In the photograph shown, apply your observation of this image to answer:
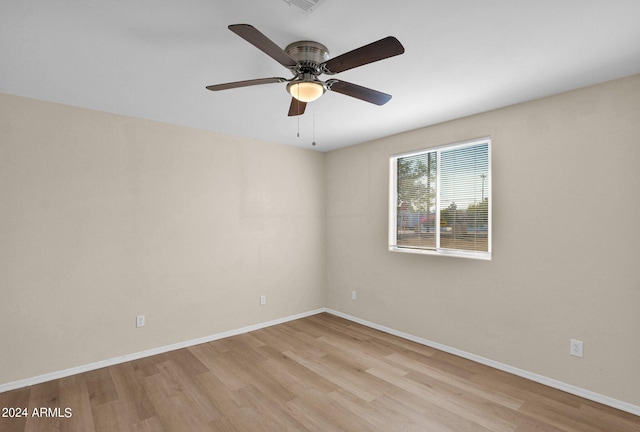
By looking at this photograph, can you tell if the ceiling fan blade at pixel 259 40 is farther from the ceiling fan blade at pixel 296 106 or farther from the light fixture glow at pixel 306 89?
the ceiling fan blade at pixel 296 106

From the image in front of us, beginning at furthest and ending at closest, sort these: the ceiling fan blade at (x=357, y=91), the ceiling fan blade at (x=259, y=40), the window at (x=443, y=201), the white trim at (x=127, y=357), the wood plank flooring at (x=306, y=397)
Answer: the window at (x=443, y=201) → the white trim at (x=127, y=357) → the wood plank flooring at (x=306, y=397) → the ceiling fan blade at (x=357, y=91) → the ceiling fan blade at (x=259, y=40)

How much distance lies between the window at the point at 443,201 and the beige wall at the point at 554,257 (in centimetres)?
13

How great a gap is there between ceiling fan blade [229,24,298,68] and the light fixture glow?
17 cm

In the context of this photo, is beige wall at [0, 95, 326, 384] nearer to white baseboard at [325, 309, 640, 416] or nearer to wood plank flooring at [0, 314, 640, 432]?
wood plank flooring at [0, 314, 640, 432]

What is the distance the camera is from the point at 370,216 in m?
4.25

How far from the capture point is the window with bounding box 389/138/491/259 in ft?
10.5

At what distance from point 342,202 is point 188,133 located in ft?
7.30

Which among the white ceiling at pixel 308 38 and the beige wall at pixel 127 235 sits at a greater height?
the white ceiling at pixel 308 38

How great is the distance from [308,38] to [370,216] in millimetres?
2703

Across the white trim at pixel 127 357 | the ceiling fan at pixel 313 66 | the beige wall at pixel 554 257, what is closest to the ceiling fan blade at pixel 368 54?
the ceiling fan at pixel 313 66

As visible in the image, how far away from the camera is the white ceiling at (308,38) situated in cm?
162

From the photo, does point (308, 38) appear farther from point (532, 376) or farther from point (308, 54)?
point (532, 376)

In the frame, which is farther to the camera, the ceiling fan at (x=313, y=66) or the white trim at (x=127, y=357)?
the white trim at (x=127, y=357)

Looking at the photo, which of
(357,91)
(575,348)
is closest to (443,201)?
(575,348)
